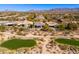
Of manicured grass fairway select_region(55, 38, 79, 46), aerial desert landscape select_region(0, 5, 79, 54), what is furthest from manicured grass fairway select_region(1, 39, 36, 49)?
manicured grass fairway select_region(55, 38, 79, 46)

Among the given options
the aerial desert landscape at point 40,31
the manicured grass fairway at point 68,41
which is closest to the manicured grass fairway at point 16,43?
the aerial desert landscape at point 40,31

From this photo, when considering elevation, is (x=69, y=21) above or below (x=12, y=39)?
above

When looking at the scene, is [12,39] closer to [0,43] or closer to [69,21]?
[0,43]

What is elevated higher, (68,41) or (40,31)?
(40,31)

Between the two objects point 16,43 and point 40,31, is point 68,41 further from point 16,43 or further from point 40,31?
point 16,43

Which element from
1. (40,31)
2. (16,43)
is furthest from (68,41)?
(16,43)

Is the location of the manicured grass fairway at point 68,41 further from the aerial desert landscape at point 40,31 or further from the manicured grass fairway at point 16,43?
the manicured grass fairway at point 16,43

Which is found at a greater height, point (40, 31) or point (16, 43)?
point (40, 31)
